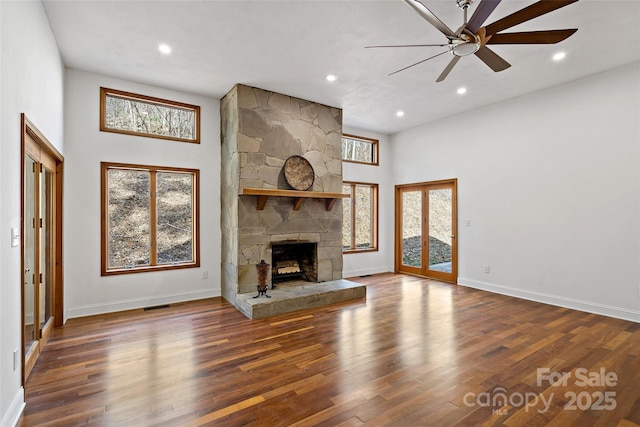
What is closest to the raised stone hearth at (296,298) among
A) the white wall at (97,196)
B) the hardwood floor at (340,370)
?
the hardwood floor at (340,370)

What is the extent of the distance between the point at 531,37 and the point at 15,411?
4.67 metres

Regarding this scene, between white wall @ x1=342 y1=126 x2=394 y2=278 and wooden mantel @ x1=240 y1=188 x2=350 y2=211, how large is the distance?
5.31 ft

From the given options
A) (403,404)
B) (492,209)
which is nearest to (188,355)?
(403,404)

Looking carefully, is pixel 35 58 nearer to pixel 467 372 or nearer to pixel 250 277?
pixel 250 277

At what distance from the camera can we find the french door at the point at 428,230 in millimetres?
6195

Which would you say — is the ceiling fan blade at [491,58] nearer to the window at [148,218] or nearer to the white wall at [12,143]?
the white wall at [12,143]

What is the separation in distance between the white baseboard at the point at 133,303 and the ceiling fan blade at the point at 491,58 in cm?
473

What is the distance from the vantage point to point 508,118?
5.24 meters

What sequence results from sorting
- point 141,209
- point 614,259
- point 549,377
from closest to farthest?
point 549,377
point 614,259
point 141,209

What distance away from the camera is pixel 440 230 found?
6.38 m

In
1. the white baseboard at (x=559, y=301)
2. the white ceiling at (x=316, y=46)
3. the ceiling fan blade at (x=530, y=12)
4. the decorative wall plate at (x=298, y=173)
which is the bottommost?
the white baseboard at (x=559, y=301)

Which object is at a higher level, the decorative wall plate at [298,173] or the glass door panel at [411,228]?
the decorative wall plate at [298,173]

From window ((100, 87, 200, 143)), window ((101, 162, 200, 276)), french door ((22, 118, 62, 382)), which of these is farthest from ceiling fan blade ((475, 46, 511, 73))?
window ((101, 162, 200, 276))

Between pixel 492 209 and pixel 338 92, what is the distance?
333 cm
